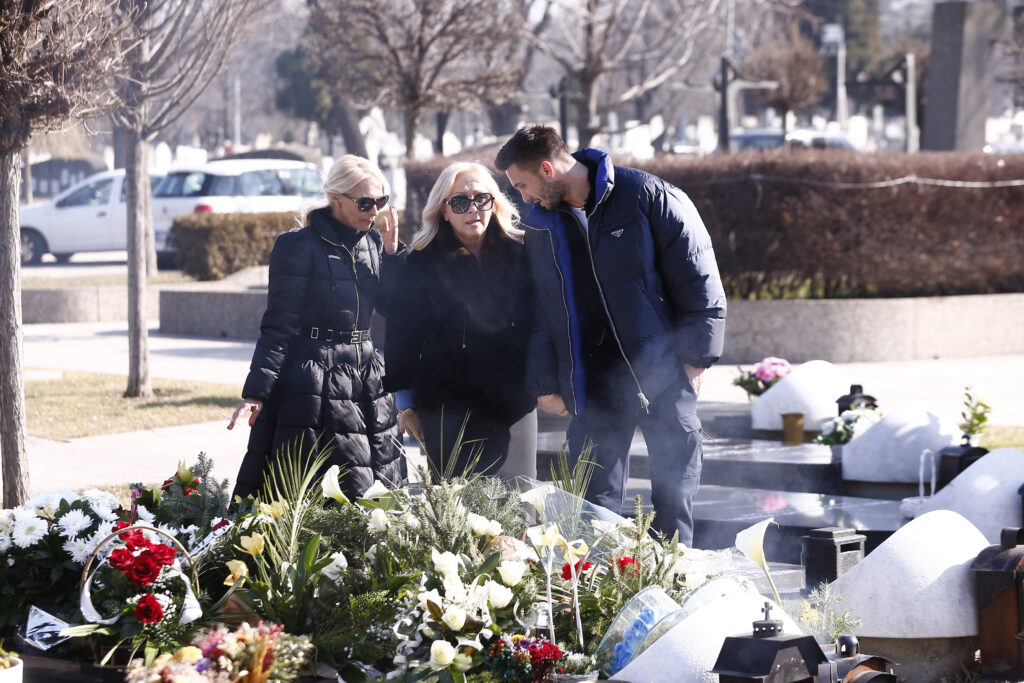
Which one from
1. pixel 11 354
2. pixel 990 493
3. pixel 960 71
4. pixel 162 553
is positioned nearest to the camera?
pixel 162 553

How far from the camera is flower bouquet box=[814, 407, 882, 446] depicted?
750 cm

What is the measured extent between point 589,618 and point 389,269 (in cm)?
188

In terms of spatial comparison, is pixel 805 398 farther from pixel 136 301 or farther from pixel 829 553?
pixel 136 301

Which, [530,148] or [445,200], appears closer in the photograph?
[530,148]

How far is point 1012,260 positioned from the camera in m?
13.8

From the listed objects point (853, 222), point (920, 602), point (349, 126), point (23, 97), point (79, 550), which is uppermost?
point (349, 126)

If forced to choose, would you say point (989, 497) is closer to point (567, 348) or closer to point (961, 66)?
point (567, 348)

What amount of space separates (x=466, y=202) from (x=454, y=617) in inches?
71.2

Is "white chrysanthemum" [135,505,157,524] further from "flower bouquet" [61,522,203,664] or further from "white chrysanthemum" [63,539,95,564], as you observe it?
"flower bouquet" [61,522,203,664]

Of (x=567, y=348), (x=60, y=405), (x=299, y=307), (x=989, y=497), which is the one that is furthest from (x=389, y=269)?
(x=60, y=405)

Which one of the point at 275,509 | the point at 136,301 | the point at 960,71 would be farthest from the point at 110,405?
the point at 960,71

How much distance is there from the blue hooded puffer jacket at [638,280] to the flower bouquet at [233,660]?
5.80ft

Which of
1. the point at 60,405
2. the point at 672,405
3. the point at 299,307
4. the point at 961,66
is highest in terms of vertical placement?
the point at 961,66

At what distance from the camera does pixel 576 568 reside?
147 inches
